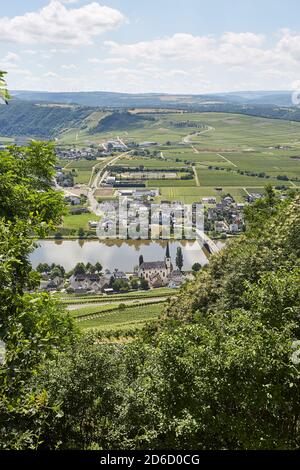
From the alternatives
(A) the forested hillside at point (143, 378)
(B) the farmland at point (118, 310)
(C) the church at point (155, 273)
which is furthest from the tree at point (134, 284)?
(A) the forested hillside at point (143, 378)

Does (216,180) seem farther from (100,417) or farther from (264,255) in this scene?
(100,417)

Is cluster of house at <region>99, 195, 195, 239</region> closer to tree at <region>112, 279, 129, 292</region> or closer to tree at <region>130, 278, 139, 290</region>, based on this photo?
tree at <region>130, 278, 139, 290</region>

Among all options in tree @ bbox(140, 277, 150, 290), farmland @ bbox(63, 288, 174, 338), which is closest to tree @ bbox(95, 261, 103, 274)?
farmland @ bbox(63, 288, 174, 338)

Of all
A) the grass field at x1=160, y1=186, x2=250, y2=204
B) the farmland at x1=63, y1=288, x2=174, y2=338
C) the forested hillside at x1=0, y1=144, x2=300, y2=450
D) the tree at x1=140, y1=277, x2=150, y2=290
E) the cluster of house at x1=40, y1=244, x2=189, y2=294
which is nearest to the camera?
the forested hillside at x1=0, y1=144, x2=300, y2=450

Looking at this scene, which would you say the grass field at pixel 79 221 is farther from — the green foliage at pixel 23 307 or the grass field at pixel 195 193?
the green foliage at pixel 23 307

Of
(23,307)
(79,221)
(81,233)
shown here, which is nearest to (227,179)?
(79,221)

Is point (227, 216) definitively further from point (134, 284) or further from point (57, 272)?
point (57, 272)

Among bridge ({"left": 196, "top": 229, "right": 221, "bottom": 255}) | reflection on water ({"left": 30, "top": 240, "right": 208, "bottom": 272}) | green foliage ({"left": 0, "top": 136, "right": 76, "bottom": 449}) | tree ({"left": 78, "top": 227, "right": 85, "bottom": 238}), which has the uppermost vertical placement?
green foliage ({"left": 0, "top": 136, "right": 76, "bottom": 449})
